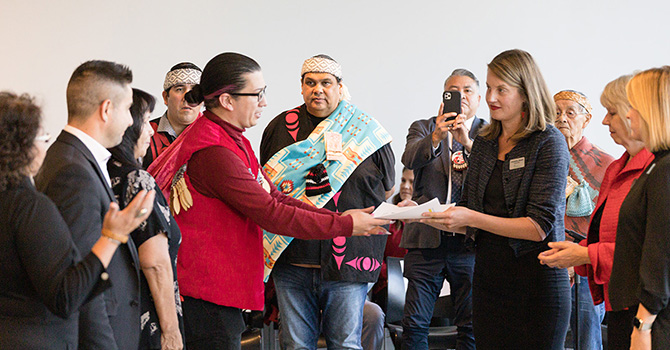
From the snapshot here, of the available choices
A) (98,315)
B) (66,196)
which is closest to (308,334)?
(98,315)

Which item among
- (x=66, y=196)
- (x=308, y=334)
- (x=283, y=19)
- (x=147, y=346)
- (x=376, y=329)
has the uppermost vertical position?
(x=283, y=19)

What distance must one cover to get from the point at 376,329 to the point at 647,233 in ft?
8.06

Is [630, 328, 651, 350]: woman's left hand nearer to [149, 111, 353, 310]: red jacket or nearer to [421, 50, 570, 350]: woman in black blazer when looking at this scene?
[421, 50, 570, 350]: woman in black blazer

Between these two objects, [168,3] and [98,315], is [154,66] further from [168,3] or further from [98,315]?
[98,315]

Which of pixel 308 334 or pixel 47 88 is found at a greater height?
pixel 47 88

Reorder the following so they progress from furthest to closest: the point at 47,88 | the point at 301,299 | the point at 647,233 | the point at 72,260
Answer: the point at 47,88 < the point at 301,299 < the point at 647,233 < the point at 72,260

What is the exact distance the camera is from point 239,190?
7.86 feet

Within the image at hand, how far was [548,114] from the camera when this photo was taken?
8.77 ft

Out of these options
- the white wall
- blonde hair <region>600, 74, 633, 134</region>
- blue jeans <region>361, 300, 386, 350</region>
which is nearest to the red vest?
blonde hair <region>600, 74, 633, 134</region>

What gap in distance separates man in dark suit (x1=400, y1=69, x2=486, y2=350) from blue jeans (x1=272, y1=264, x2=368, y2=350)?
850 millimetres

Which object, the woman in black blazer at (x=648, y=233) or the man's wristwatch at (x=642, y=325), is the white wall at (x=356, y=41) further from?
the man's wristwatch at (x=642, y=325)

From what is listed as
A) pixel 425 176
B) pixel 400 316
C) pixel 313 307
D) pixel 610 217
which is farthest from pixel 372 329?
pixel 610 217

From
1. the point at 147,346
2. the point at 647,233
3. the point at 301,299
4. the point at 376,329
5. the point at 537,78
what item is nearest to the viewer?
the point at 647,233

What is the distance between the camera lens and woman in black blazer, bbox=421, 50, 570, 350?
8.30ft
